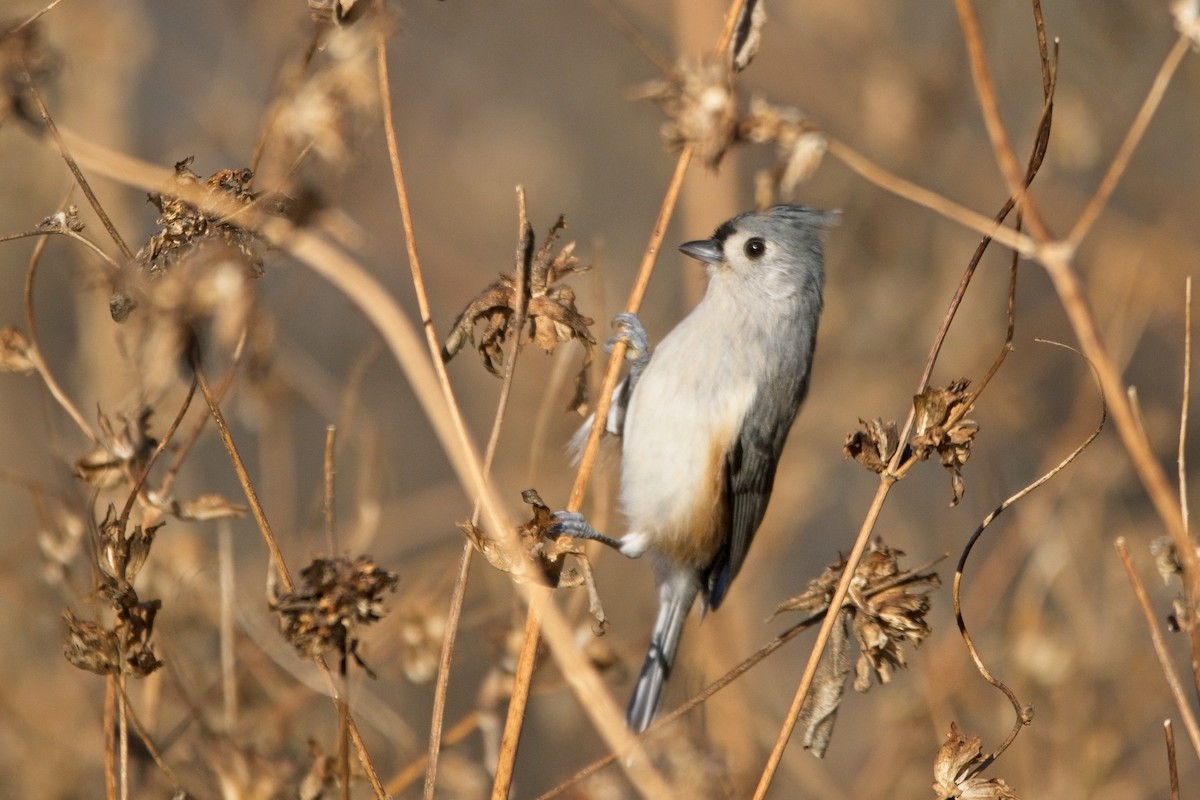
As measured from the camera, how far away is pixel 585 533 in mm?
2344

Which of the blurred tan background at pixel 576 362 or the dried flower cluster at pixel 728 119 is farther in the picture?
the blurred tan background at pixel 576 362

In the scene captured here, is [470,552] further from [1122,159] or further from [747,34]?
[1122,159]

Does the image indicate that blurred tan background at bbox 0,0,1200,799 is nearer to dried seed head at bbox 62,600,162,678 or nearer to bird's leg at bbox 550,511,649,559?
bird's leg at bbox 550,511,649,559

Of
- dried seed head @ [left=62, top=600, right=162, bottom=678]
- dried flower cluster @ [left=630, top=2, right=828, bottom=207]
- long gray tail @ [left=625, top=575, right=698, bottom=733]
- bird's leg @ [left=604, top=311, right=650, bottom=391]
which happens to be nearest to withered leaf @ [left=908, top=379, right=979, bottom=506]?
dried flower cluster @ [left=630, top=2, right=828, bottom=207]

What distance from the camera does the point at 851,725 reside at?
5.63m

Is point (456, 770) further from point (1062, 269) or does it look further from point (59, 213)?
point (1062, 269)

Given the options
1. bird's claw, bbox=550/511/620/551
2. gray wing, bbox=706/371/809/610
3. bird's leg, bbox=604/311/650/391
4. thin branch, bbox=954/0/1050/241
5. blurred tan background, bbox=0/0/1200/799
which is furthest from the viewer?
gray wing, bbox=706/371/809/610

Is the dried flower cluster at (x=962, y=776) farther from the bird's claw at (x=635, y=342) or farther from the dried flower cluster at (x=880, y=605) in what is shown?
the bird's claw at (x=635, y=342)

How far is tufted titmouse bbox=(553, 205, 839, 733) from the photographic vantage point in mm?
2807

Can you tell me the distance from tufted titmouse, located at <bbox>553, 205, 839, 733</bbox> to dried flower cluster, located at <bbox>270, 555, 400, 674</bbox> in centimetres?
114

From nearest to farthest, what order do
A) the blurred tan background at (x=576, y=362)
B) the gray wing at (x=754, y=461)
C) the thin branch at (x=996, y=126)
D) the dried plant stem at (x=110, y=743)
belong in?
the thin branch at (x=996, y=126) < the dried plant stem at (x=110, y=743) < the blurred tan background at (x=576, y=362) < the gray wing at (x=754, y=461)

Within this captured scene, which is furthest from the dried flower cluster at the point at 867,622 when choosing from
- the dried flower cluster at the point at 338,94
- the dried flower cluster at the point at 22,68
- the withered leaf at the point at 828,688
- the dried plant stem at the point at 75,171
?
the dried flower cluster at the point at 22,68

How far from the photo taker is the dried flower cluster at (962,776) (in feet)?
5.26

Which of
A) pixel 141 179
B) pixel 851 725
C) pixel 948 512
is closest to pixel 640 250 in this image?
pixel 948 512
